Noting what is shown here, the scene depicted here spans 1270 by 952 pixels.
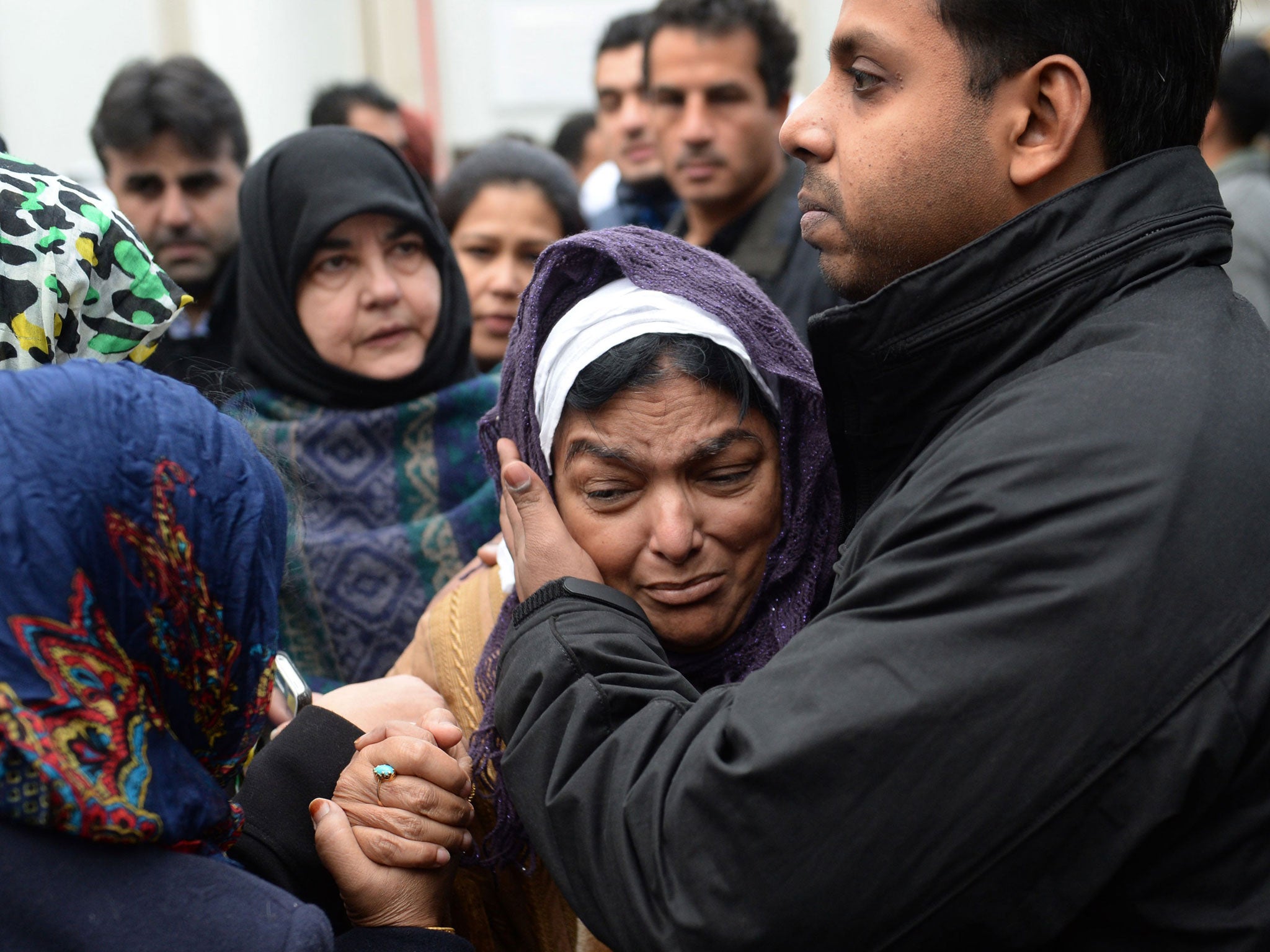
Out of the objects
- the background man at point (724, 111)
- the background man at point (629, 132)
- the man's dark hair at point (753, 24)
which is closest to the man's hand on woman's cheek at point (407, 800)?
the background man at point (724, 111)

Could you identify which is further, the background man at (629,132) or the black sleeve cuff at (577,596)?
the background man at (629,132)

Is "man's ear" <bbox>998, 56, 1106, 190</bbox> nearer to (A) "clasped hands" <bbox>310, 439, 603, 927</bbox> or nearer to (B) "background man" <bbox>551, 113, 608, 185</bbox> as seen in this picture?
(A) "clasped hands" <bbox>310, 439, 603, 927</bbox>

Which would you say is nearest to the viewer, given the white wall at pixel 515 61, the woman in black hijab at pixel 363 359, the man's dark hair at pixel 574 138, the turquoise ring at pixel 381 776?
the turquoise ring at pixel 381 776

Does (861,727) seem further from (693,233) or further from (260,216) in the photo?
(693,233)

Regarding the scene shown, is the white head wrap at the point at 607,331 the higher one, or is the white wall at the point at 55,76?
the white wall at the point at 55,76

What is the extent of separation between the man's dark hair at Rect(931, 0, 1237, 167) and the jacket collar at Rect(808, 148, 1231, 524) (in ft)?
0.21

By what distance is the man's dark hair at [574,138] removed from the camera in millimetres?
7625

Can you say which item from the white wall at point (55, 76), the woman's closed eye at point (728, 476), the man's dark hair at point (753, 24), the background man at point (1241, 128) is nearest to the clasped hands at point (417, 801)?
the woman's closed eye at point (728, 476)

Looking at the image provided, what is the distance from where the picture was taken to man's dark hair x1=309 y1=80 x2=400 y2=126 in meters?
5.81

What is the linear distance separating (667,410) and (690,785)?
0.89 meters

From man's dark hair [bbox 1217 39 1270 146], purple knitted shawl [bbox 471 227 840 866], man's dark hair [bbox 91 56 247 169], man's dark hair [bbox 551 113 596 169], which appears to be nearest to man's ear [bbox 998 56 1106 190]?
purple knitted shawl [bbox 471 227 840 866]

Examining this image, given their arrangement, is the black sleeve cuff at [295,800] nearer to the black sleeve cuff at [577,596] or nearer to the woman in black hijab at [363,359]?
the black sleeve cuff at [577,596]

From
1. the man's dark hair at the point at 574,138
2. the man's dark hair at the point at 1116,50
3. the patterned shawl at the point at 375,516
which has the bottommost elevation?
the patterned shawl at the point at 375,516

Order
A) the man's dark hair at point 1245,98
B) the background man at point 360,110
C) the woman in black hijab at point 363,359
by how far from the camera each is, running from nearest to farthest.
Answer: the woman in black hijab at point 363,359, the background man at point 360,110, the man's dark hair at point 1245,98
